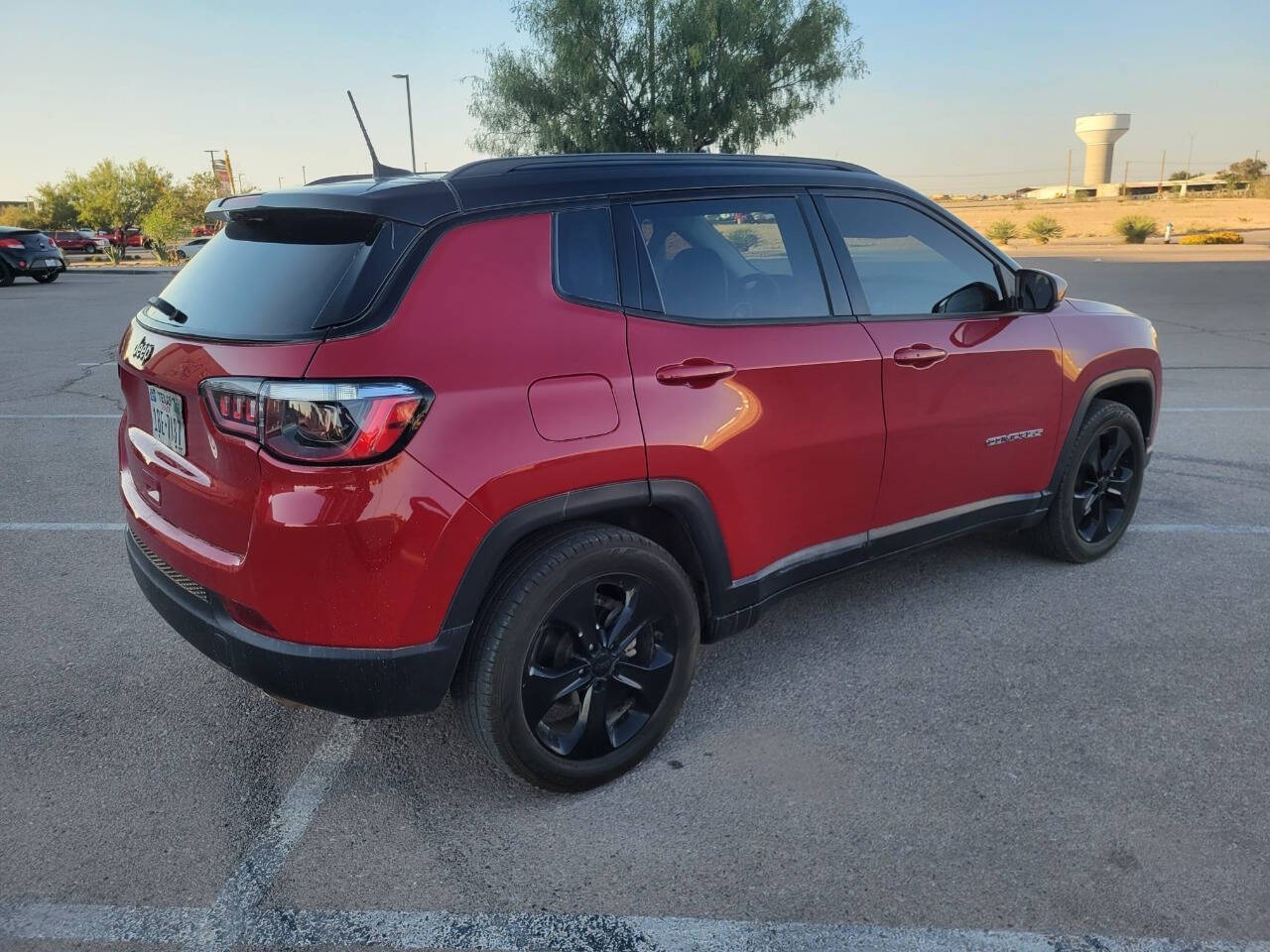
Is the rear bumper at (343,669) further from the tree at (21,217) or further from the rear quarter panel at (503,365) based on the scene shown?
the tree at (21,217)

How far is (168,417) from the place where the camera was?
2.69 m

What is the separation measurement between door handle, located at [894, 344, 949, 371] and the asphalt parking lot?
1.08 meters

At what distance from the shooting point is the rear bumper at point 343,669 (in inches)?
95.9

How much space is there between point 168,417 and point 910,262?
2606 mm

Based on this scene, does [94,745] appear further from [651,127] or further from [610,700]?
[651,127]

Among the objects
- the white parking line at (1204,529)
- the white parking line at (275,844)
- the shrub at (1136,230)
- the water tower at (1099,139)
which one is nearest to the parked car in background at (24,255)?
the white parking line at (275,844)

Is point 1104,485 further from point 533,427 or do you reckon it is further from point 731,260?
point 533,427

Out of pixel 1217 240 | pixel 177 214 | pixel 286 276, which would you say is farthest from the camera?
pixel 177 214

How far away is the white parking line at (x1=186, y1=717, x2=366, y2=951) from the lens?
230 cm

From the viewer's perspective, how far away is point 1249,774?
112 inches

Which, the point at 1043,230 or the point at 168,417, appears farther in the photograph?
the point at 1043,230

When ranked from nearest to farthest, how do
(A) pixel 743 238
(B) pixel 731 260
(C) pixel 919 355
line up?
1. (B) pixel 731 260
2. (A) pixel 743 238
3. (C) pixel 919 355

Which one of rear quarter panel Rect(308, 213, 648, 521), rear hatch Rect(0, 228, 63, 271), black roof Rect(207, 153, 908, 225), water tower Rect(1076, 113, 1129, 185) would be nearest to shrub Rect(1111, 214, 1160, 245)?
rear hatch Rect(0, 228, 63, 271)

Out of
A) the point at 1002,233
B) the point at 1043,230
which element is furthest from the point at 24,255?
the point at 1043,230
